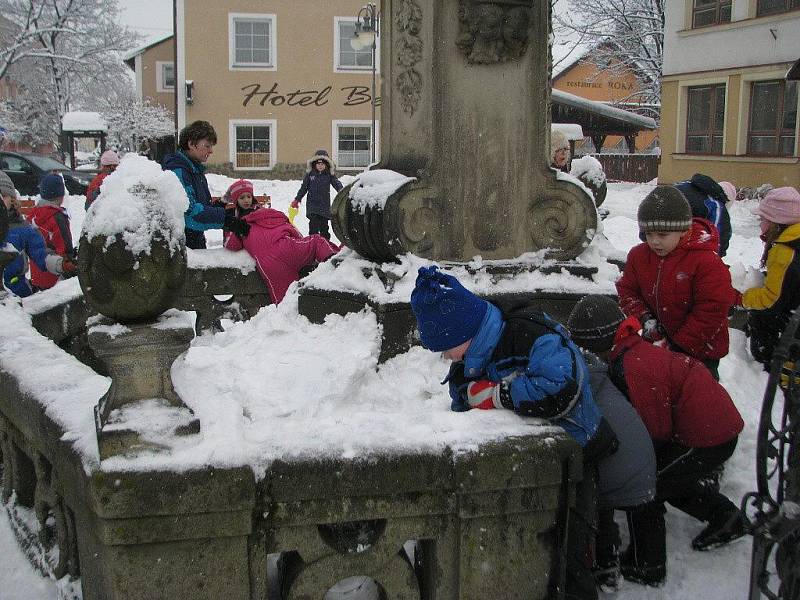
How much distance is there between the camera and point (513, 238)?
16.6 feet

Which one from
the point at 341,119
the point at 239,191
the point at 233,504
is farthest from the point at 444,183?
the point at 341,119

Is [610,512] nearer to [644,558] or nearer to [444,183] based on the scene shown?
[644,558]

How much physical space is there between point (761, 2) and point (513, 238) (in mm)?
21626

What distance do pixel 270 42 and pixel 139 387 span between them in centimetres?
2972

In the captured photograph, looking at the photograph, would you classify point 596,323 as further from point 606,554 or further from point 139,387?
point 139,387

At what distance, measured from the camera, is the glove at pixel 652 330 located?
4.03 meters

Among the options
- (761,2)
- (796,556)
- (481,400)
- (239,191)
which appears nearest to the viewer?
(796,556)

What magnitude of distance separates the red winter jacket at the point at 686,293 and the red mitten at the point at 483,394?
134cm

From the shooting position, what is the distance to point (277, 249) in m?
5.93

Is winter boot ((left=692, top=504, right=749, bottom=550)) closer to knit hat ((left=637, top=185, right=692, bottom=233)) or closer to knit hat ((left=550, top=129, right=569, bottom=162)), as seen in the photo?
knit hat ((left=637, top=185, right=692, bottom=233))

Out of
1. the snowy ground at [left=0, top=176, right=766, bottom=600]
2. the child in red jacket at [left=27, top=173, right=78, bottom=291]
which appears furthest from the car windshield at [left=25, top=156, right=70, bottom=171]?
the snowy ground at [left=0, top=176, right=766, bottom=600]

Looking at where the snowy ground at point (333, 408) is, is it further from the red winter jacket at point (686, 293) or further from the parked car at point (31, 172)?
the parked car at point (31, 172)

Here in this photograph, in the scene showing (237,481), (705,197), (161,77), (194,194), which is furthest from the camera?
(161,77)

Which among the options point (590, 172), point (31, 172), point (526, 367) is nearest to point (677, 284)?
point (526, 367)
